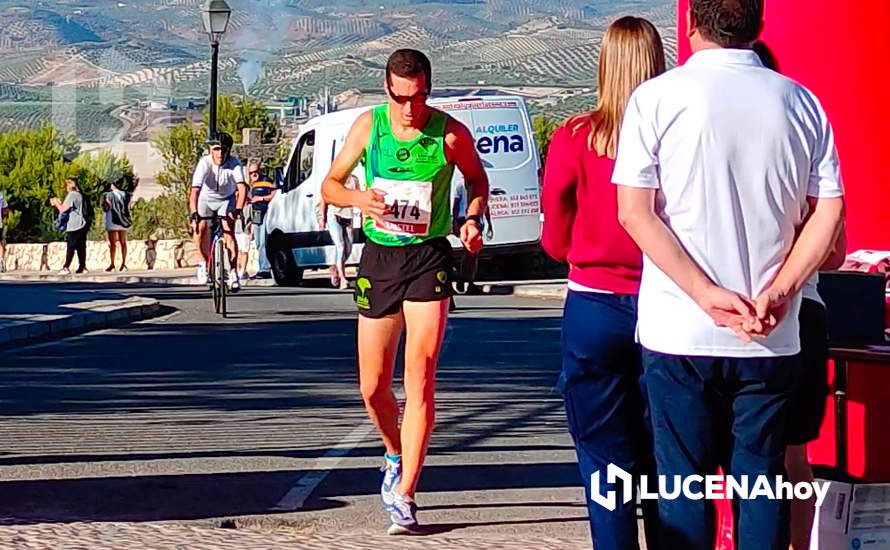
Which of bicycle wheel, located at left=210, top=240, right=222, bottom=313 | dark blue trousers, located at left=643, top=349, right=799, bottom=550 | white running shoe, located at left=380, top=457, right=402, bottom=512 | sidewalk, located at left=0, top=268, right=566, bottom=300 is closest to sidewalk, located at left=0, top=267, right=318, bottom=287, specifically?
sidewalk, located at left=0, top=268, right=566, bottom=300

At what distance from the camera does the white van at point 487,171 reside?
82.7 feet

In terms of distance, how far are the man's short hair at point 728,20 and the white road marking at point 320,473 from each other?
3.48 meters

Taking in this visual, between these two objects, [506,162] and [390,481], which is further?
[506,162]

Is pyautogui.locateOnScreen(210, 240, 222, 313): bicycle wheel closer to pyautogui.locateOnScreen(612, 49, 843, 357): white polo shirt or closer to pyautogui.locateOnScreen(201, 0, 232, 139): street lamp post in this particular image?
pyautogui.locateOnScreen(201, 0, 232, 139): street lamp post

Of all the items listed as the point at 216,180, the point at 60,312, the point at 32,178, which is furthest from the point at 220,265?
the point at 32,178

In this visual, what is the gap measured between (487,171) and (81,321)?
8.97 meters

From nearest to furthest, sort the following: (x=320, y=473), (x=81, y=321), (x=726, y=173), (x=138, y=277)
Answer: (x=726, y=173) → (x=320, y=473) → (x=81, y=321) → (x=138, y=277)

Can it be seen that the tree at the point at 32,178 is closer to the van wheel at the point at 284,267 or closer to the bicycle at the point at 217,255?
the van wheel at the point at 284,267

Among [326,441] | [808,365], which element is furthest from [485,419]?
[808,365]

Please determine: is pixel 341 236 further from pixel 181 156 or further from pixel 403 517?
pixel 181 156

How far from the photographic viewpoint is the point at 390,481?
7.16 metres

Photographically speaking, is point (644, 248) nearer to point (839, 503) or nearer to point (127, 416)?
point (839, 503)

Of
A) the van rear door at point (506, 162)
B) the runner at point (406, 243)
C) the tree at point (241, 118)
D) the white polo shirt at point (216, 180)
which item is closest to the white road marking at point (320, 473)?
the runner at point (406, 243)

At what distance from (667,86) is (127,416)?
6.40 metres
